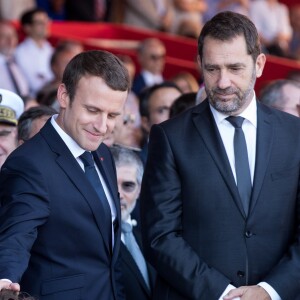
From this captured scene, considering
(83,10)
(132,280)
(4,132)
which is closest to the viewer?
Answer: (132,280)

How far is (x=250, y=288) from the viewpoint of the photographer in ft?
14.1

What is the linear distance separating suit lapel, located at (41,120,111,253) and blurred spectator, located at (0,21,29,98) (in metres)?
5.40

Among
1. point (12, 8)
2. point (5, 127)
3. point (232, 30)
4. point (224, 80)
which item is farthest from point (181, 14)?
point (224, 80)

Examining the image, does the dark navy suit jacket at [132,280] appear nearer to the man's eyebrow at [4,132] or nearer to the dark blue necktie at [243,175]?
the man's eyebrow at [4,132]

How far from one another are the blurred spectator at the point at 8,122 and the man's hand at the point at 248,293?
5.05 feet

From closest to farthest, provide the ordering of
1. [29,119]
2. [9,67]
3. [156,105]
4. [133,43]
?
1. [29,119]
2. [156,105]
3. [9,67]
4. [133,43]

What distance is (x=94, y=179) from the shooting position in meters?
4.24

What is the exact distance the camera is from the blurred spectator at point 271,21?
14633 mm

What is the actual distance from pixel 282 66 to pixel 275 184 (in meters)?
7.68

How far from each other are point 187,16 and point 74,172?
33.6 ft

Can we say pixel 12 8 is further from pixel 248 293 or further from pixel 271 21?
pixel 248 293

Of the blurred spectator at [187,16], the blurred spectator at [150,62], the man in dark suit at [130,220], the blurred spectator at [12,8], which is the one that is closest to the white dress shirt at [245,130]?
the man in dark suit at [130,220]

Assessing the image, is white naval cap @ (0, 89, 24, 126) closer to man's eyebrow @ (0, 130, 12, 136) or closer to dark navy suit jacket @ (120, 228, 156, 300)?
man's eyebrow @ (0, 130, 12, 136)

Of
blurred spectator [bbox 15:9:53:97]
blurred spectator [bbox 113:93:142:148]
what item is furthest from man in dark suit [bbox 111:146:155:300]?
blurred spectator [bbox 15:9:53:97]
